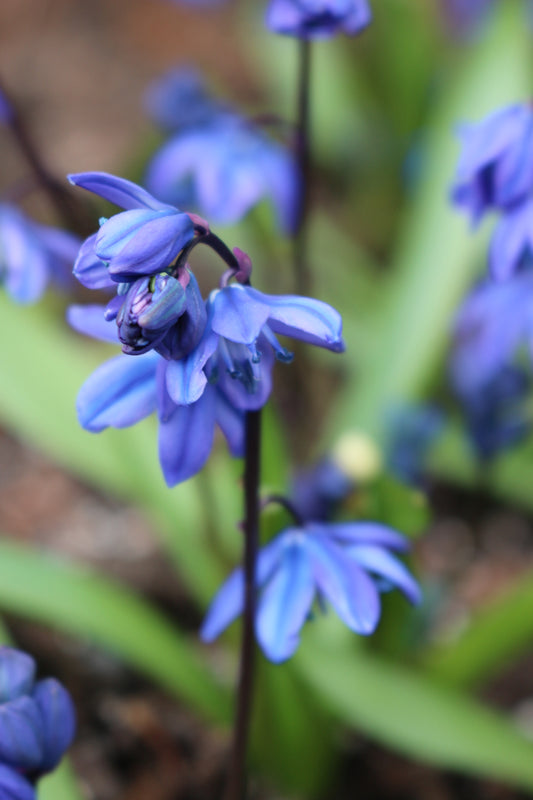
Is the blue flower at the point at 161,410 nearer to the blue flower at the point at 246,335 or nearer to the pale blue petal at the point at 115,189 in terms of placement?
the blue flower at the point at 246,335

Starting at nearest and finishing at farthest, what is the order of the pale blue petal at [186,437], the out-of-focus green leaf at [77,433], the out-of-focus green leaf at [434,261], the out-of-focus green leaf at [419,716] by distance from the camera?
1. the pale blue petal at [186,437]
2. the out-of-focus green leaf at [419,716]
3. the out-of-focus green leaf at [77,433]
4. the out-of-focus green leaf at [434,261]

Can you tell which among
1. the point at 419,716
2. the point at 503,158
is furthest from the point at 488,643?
the point at 503,158

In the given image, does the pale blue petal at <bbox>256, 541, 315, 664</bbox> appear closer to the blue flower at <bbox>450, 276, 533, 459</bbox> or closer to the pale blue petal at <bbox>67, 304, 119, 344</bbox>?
the pale blue petal at <bbox>67, 304, 119, 344</bbox>

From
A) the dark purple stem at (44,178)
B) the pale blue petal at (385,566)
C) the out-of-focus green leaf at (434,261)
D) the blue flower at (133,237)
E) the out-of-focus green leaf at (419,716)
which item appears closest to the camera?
the blue flower at (133,237)

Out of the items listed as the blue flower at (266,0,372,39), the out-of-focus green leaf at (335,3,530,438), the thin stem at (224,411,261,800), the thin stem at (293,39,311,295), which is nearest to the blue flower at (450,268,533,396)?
the out-of-focus green leaf at (335,3,530,438)

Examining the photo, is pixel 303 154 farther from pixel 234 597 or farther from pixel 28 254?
pixel 234 597

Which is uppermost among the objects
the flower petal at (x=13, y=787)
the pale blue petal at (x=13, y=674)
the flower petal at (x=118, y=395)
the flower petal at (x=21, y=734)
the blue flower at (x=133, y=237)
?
the blue flower at (x=133, y=237)

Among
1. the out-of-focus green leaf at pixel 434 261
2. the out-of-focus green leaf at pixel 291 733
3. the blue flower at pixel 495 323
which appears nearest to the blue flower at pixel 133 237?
the out-of-focus green leaf at pixel 291 733
